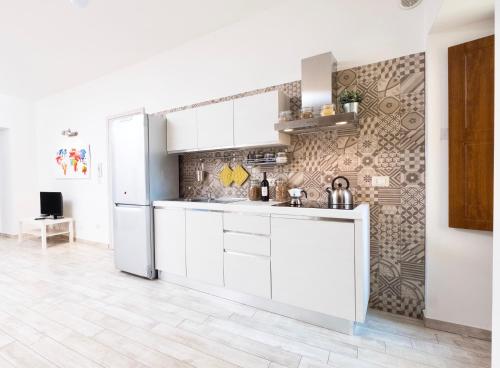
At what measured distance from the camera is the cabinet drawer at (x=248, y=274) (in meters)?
2.14

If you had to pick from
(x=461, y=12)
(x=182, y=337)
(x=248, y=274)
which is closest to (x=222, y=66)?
(x=461, y=12)

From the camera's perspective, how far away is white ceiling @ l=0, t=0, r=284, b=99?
2.56m

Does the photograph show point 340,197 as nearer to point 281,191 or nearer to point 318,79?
point 281,191

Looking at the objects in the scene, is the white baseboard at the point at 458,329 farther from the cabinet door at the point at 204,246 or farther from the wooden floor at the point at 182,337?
the cabinet door at the point at 204,246

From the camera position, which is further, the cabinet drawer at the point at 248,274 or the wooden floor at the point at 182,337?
the cabinet drawer at the point at 248,274

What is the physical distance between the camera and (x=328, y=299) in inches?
73.9

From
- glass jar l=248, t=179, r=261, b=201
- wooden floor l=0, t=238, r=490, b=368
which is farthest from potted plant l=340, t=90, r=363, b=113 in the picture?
wooden floor l=0, t=238, r=490, b=368

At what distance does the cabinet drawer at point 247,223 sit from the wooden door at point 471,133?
135cm

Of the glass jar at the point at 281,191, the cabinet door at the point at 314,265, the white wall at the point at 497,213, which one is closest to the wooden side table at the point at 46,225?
the glass jar at the point at 281,191

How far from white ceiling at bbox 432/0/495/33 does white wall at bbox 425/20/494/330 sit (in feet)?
0.24

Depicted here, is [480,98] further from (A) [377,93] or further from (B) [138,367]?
(B) [138,367]

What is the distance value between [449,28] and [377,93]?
0.59 m

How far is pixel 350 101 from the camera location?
2.06m

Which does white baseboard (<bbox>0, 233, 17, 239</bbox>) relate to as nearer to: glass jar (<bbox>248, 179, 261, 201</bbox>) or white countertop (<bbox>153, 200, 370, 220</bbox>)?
white countertop (<bbox>153, 200, 370, 220</bbox>)
